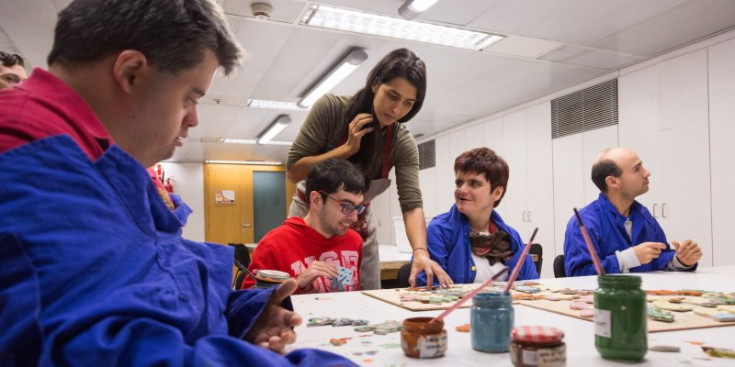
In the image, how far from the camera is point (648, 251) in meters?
2.33

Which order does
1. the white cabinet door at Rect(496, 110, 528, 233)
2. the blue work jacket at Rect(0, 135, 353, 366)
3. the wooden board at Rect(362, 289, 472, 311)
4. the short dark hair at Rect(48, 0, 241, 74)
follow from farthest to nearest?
the white cabinet door at Rect(496, 110, 528, 233), the wooden board at Rect(362, 289, 472, 311), the short dark hair at Rect(48, 0, 241, 74), the blue work jacket at Rect(0, 135, 353, 366)

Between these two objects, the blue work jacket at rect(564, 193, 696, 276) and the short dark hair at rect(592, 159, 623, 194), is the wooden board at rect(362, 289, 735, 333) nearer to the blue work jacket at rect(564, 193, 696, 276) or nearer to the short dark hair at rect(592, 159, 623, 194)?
the blue work jacket at rect(564, 193, 696, 276)

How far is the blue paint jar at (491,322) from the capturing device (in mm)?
922

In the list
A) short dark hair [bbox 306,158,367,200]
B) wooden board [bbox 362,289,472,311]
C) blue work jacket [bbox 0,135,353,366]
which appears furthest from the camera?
short dark hair [bbox 306,158,367,200]

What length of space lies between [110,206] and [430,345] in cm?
58

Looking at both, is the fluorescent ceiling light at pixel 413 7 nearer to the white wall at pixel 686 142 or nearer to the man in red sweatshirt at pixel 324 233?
the man in red sweatshirt at pixel 324 233

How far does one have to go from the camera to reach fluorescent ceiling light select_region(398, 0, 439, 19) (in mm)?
3234

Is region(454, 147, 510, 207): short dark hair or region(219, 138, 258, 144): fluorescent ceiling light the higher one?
region(219, 138, 258, 144): fluorescent ceiling light

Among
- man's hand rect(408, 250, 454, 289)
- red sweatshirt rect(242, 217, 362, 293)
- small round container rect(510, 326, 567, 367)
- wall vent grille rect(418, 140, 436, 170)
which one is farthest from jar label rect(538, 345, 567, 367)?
wall vent grille rect(418, 140, 436, 170)

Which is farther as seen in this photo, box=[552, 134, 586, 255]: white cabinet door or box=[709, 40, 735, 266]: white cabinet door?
box=[552, 134, 586, 255]: white cabinet door

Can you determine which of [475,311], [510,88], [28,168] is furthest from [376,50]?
[28,168]

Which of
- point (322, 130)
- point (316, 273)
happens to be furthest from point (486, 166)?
point (316, 273)

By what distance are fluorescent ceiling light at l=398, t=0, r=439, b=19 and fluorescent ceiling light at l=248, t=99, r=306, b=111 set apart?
2.92 metres

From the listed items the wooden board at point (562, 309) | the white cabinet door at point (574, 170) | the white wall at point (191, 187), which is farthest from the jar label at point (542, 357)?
the white wall at point (191, 187)
